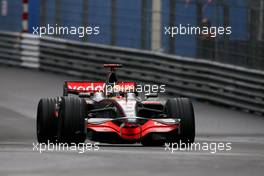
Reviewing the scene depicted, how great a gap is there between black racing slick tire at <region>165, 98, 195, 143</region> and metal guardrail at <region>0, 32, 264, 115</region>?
7.12m

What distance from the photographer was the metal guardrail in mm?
23078

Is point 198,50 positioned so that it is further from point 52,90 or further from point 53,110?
point 53,110

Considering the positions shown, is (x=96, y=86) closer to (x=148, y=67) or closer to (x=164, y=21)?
(x=164, y=21)

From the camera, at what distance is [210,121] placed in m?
21.5

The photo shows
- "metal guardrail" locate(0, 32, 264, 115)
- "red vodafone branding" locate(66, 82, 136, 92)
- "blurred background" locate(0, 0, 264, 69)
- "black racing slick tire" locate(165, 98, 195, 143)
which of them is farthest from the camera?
"metal guardrail" locate(0, 32, 264, 115)

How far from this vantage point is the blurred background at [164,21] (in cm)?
2286

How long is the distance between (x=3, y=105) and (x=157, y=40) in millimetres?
4319

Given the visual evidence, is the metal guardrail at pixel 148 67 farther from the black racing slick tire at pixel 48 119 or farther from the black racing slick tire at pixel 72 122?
the black racing slick tire at pixel 72 122

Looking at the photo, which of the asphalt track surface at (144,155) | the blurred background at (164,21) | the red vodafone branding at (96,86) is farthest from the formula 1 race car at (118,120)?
the blurred background at (164,21)

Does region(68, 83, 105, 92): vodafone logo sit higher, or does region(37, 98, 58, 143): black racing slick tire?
region(68, 83, 105, 92): vodafone logo

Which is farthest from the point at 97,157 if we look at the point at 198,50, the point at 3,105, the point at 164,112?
the point at 198,50

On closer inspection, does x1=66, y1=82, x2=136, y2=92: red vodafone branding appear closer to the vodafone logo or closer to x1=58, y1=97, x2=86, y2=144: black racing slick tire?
the vodafone logo

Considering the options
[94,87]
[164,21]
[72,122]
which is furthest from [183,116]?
[164,21]

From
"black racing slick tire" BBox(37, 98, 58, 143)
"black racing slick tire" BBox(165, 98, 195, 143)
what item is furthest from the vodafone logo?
"black racing slick tire" BBox(165, 98, 195, 143)
